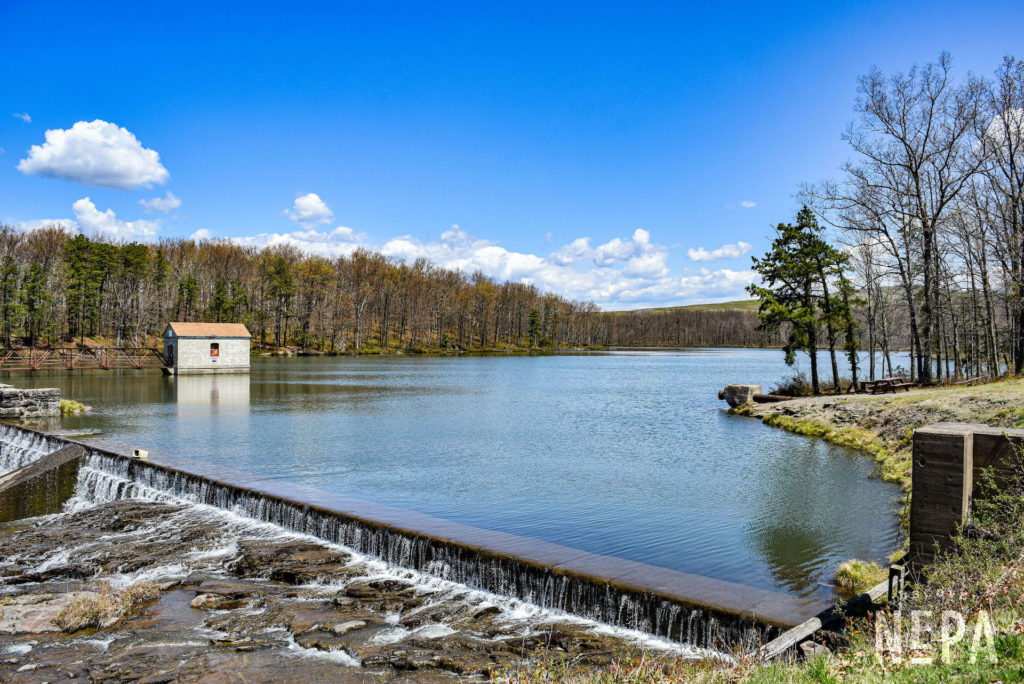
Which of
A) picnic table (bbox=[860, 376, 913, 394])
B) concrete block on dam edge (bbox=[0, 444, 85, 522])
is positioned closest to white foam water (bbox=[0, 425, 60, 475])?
concrete block on dam edge (bbox=[0, 444, 85, 522])

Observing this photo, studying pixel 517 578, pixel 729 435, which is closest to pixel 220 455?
pixel 517 578

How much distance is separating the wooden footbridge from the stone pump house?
237 cm

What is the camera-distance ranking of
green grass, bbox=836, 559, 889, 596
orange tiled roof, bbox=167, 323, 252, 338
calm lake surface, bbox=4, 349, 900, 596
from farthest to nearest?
orange tiled roof, bbox=167, 323, 252, 338 → calm lake surface, bbox=4, 349, 900, 596 → green grass, bbox=836, 559, 889, 596

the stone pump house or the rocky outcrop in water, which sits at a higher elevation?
the stone pump house

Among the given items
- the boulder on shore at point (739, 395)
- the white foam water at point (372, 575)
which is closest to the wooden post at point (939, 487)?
the white foam water at point (372, 575)

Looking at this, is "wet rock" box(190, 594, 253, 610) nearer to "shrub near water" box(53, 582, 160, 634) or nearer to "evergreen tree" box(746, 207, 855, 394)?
"shrub near water" box(53, 582, 160, 634)

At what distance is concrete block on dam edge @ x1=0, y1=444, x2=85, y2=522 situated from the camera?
16016 mm

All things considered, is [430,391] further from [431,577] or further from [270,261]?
[270,261]

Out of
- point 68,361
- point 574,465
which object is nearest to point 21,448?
point 574,465

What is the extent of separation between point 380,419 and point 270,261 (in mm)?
89829

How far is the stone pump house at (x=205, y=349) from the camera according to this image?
55.4 meters

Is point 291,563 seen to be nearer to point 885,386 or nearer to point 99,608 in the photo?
point 99,608

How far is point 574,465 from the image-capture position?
64.3ft

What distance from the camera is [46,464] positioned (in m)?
17.4
